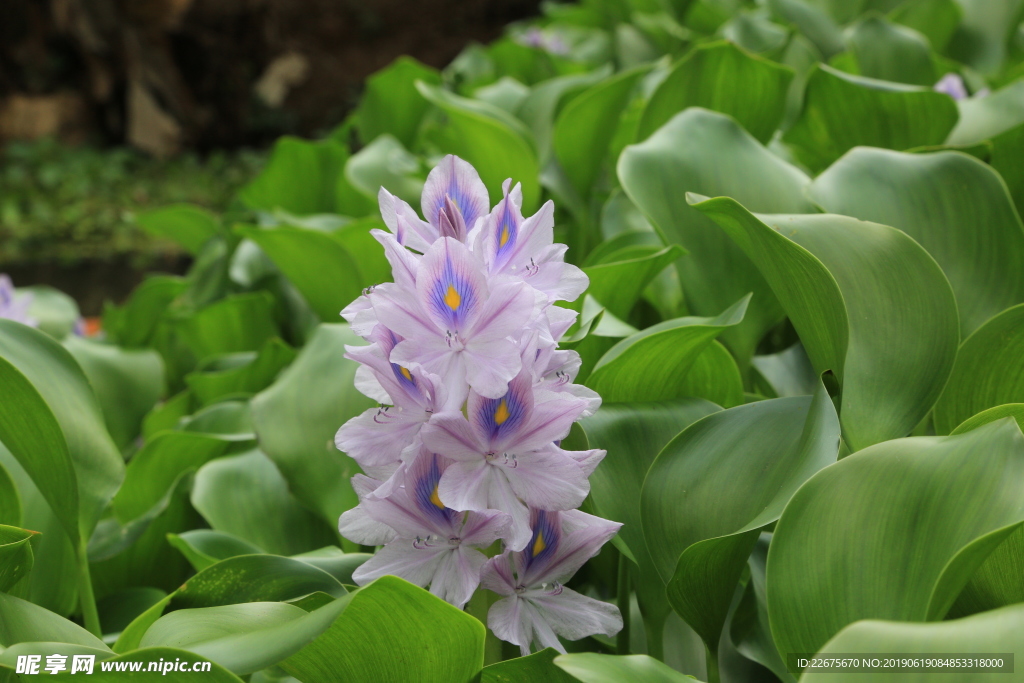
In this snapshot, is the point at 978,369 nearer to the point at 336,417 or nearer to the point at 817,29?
the point at 336,417

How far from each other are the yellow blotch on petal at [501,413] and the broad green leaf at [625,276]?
29 centimetres

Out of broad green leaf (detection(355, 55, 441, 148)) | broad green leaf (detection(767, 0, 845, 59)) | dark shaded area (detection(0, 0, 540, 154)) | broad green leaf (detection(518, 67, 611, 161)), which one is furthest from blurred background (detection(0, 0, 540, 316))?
broad green leaf (detection(767, 0, 845, 59))

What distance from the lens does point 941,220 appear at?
0.73 meters

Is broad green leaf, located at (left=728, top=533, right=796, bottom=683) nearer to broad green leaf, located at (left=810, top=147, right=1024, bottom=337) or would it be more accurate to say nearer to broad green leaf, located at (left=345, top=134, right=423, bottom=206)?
broad green leaf, located at (left=810, top=147, right=1024, bottom=337)

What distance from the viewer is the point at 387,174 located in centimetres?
139

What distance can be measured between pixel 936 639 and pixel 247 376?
943 millimetres

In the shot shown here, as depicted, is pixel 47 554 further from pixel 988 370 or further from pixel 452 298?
pixel 988 370

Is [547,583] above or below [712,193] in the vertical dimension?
below

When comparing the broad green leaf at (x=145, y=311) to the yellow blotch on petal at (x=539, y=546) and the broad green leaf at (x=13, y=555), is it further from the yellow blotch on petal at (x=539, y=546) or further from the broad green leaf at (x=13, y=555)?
the yellow blotch on petal at (x=539, y=546)

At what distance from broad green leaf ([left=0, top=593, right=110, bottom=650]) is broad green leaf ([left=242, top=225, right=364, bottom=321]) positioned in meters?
0.56

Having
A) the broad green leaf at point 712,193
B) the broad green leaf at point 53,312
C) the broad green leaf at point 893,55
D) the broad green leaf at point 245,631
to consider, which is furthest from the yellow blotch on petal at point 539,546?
the broad green leaf at point 53,312

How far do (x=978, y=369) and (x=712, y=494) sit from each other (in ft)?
0.86

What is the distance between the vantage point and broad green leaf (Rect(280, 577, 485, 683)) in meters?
0.43

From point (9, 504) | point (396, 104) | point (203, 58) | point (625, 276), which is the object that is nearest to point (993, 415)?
point (625, 276)
